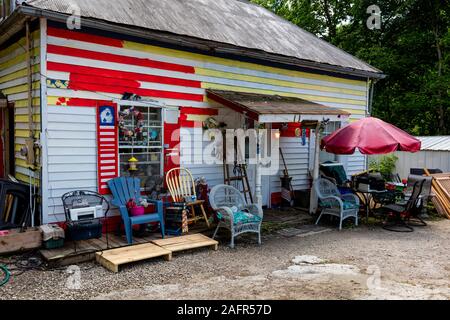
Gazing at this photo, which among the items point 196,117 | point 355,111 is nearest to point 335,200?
point 196,117

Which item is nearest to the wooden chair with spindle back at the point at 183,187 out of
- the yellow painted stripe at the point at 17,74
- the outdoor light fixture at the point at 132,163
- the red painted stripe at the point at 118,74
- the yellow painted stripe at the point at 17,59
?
the outdoor light fixture at the point at 132,163

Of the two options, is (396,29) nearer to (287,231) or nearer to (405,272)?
(287,231)

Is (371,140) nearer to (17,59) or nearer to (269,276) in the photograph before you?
(269,276)

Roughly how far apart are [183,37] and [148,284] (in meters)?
4.34

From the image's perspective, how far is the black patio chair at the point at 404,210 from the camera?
7.35 m

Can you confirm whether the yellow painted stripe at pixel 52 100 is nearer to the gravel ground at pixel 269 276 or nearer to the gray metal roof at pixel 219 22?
the gray metal roof at pixel 219 22

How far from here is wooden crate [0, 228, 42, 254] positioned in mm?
4988

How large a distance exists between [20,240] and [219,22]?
6015mm

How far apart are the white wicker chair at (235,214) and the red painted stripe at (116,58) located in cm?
237

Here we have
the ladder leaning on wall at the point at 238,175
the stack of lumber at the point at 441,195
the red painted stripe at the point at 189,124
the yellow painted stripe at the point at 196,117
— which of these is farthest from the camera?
the stack of lumber at the point at 441,195

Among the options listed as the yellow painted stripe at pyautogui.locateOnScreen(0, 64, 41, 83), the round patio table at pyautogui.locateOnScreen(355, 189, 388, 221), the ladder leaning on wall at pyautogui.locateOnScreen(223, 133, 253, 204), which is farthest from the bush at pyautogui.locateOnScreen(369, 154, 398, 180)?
the yellow painted stripe at pyautogui.locateOnScreen(0, 64, 41, 83)

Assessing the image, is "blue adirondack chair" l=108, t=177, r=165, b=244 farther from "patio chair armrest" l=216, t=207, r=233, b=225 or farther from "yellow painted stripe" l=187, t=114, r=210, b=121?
"yellow painted stripe" l=187, t=114, r=210, b=121

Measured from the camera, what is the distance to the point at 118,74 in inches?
243

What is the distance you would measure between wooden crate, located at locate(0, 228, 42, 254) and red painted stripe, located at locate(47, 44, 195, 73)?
8.60ft
